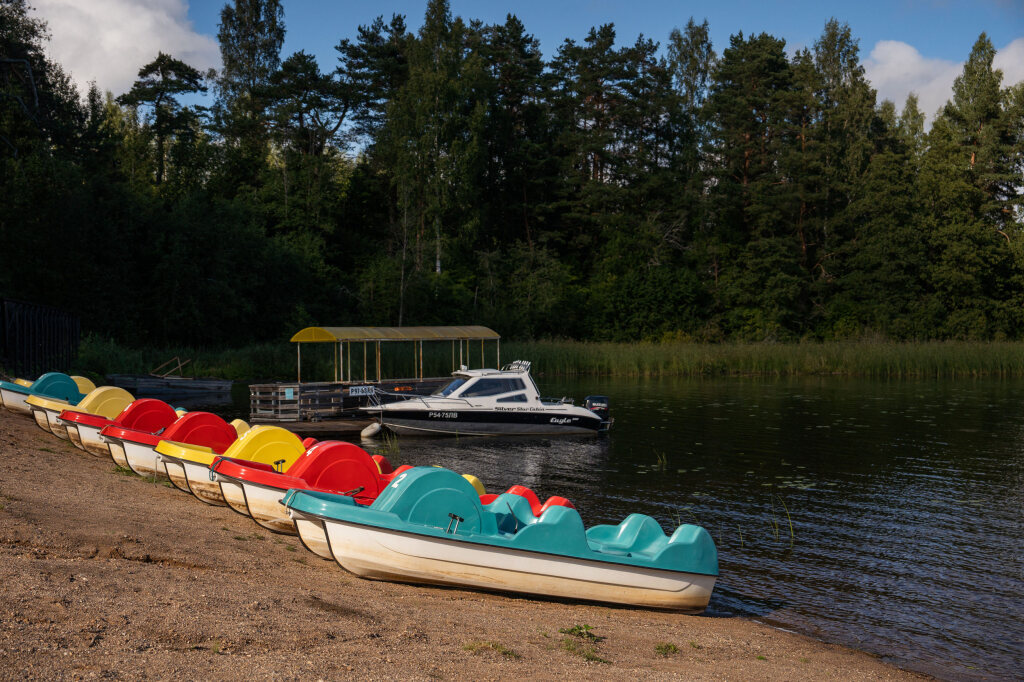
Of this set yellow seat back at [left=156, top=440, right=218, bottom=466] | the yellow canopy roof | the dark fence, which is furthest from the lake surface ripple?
the dark fence

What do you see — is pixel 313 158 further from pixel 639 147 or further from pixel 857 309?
pixel 857 309

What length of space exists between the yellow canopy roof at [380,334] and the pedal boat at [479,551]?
16.9 metres

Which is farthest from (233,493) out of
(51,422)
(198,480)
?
(51,422)

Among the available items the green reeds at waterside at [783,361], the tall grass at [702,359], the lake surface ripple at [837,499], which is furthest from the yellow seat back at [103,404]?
the green reeds at waterside at [783,361]

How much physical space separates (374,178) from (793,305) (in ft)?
111

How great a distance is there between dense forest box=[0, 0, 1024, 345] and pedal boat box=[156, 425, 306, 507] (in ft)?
137

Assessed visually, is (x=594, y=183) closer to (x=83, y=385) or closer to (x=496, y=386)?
(x=496, y=386)

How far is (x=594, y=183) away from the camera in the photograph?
2608 inches

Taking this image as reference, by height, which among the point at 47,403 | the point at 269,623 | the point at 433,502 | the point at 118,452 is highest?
the point at 47,403

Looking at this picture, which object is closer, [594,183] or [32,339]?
[32,339]

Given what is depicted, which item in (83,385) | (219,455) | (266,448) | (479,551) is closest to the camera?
(479,551)

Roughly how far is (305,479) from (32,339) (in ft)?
61.8

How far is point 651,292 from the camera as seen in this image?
6419 cm

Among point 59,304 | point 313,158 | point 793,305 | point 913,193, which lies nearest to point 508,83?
point 313,158
